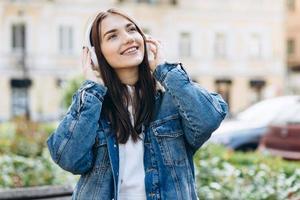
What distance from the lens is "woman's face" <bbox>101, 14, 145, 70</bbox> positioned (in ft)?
8.75

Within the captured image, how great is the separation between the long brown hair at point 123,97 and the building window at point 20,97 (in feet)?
102

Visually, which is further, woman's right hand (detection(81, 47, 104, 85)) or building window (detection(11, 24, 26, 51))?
building window (detection(11, 24, 26, 51))

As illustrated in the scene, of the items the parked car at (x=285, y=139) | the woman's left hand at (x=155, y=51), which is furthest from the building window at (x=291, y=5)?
the woman's left hand at (x=155, y=51)

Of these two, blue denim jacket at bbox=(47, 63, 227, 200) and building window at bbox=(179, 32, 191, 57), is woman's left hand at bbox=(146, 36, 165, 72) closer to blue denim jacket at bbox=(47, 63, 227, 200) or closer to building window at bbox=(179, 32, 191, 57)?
blue denim jacket at bbox=(47, 63, 227, 200)

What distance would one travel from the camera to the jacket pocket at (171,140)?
2.59 meters

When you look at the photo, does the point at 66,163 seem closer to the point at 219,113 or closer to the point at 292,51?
the point at 219,113

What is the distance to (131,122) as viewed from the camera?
2.64 meters

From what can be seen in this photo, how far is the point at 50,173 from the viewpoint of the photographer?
696 cm

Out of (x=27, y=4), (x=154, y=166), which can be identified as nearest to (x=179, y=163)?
(x=154, y=166)

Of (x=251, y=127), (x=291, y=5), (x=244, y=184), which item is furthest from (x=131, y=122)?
(x=291, y=5)

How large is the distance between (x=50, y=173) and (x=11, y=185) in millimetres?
545

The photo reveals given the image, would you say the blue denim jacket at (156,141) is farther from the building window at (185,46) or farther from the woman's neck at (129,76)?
the building window at (185,46)

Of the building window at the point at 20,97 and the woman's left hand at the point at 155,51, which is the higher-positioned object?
the woman's left hand at the point at 155,51

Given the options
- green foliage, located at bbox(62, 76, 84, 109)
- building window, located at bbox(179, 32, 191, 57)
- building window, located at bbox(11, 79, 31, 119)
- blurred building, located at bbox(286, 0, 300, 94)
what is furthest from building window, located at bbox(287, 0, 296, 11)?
green foliage, located at bbox(62, 76, 84, 109)
